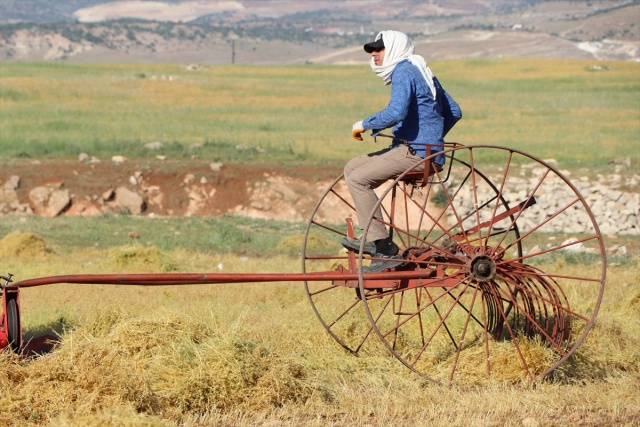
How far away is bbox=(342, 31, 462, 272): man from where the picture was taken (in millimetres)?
7809

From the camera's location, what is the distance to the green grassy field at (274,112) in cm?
2838

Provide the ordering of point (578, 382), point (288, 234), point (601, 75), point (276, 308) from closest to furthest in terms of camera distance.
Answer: point (578, 382), point (276, 308), point (288, 234), point (601, 75)

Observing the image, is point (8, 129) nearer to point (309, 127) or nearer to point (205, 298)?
point (309, 127)

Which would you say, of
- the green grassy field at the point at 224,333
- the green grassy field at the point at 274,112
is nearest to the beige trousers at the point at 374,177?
the green grassy field at the point at 224,333

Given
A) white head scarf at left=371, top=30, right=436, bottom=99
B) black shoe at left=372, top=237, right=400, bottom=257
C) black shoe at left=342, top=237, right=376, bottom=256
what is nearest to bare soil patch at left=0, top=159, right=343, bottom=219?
black shoe at left=342, top=237, right=376, bottom=256

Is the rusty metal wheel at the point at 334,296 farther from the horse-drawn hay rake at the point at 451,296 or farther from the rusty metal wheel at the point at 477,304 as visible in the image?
the rusty metal wheel at the point at 477,304

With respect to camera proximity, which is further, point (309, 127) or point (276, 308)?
point (309, 127)

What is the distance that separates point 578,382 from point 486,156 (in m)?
19.4

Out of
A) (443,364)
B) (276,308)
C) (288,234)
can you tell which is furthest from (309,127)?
(443,364)

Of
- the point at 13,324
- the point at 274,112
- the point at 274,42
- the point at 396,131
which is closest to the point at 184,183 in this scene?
the point at 396,131

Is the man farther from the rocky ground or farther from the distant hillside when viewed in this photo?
the distant hillside

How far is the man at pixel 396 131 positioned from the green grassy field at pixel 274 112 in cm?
1857

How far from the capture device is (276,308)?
11.2 meters

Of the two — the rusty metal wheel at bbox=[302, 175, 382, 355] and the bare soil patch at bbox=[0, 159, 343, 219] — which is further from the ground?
the rusty metal wheel at bbox=[302, 175, 382, 355]
